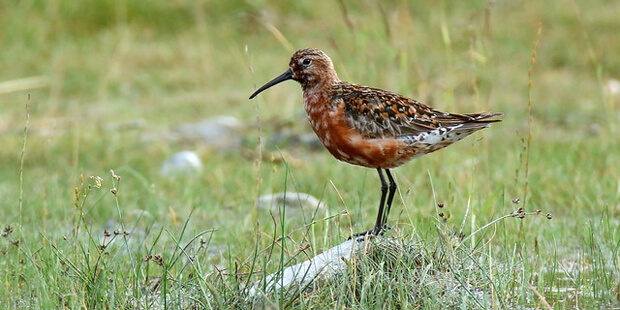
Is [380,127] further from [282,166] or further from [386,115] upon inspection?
[282,166]

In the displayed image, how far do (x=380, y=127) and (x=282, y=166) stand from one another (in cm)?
346

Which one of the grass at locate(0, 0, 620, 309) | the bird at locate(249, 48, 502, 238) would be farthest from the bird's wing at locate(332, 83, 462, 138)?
the grass at locate(0, 0, 620, 309)

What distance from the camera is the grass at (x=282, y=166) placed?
4.08 metres

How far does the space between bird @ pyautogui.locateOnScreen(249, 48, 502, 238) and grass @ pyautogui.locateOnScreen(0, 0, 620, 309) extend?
0.28m

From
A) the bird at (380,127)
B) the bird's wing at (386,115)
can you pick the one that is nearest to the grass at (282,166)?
the bird at (380,127)

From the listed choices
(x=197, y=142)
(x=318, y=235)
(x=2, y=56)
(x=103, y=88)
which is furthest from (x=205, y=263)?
(x=2, y=56)

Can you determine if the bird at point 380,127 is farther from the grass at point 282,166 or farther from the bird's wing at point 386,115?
the grass at point 282,166

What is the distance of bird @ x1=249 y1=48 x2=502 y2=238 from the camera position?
456 cm

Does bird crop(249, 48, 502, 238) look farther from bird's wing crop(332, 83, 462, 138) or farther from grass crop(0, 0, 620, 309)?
grass crop(0, 0, 620, 309)

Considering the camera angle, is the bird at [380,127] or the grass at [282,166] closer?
the grass at [282,166]

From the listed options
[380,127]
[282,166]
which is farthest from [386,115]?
[282,166]

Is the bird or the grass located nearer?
the grass

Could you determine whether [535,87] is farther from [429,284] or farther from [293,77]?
[429,284]

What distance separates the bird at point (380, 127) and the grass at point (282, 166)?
0.28 metres
